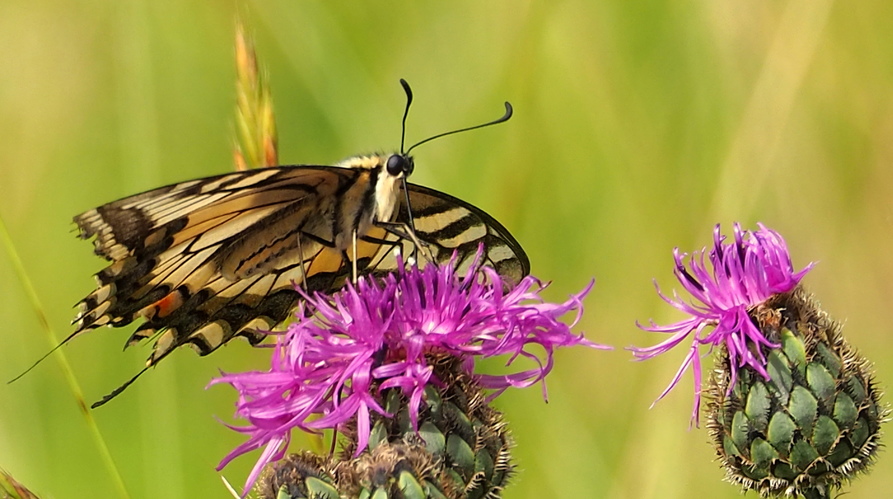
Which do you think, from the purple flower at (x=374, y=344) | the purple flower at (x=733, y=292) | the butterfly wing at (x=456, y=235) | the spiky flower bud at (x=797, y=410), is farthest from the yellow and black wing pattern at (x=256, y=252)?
the spiky flower bud at (x=797, y=410)

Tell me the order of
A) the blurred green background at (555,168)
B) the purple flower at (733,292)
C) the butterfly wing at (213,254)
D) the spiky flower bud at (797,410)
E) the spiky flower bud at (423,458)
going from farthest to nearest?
1. the blurred green background at (555,168)
2. the butterfly wing at (213,254)
3. the purple flower at (733,292)
4. the spiky flower bud at (797,410)
5. the spiky flower bud at (423,458)

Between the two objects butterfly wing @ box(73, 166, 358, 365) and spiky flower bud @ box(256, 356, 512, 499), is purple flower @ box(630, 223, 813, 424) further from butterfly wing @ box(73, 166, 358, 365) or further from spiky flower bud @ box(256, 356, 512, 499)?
butterfly wing @ box(73, 166, 358, 365)

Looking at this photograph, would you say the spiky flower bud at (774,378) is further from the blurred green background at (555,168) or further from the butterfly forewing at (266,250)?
the blurred green background at (555,168)

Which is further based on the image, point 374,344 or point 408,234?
point 408,234

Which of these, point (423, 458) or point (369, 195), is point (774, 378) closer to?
point (423, 458)

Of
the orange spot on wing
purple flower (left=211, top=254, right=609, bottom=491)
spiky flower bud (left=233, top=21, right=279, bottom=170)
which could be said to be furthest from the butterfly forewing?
purple flower (left=211, top=254, right=609, bottom=491)

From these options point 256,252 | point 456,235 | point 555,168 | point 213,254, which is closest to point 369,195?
point 456,235
